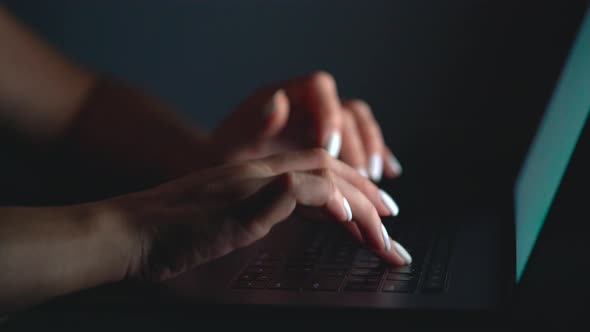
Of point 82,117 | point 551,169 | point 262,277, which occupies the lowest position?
point 82,117

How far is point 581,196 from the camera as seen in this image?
1.40 ft

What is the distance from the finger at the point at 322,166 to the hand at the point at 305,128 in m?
0.24

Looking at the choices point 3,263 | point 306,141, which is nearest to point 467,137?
point 306,141

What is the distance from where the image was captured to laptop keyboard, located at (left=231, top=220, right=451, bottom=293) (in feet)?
1.69

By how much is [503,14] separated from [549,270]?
887 millimetres

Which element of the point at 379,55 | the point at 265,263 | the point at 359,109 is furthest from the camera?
the point at 379,55

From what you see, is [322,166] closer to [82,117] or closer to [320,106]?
[320,106]

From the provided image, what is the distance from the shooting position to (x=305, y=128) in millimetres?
962

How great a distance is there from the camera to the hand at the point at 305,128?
3.01 feet

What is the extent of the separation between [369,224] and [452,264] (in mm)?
84

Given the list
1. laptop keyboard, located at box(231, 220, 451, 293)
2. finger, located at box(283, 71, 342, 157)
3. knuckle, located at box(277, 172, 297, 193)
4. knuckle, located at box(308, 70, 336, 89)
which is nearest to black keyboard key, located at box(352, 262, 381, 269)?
laptop keyboard, located at box(231, 220, 451, 293)

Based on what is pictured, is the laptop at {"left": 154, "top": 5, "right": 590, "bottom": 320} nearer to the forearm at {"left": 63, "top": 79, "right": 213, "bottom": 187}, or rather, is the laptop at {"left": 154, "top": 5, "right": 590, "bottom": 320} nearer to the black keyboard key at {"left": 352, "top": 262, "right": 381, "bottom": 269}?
the black keyboard key at {"left": 352, "top": 262, "right": 381, "bottom": 269}

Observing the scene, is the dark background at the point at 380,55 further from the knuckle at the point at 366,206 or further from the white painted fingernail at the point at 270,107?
the knuckle at the point at 366,206

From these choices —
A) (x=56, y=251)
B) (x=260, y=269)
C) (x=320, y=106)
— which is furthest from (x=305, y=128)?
(x=56, y=251)
